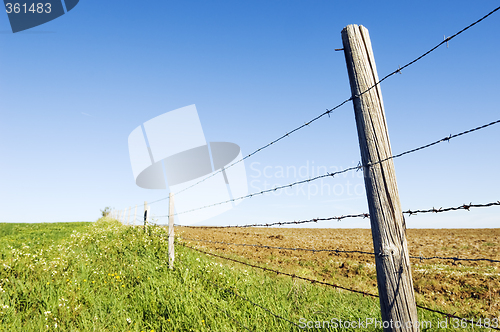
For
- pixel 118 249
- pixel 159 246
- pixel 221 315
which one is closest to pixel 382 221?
pixel 221 315

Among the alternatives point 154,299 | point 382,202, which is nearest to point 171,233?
point 154,299

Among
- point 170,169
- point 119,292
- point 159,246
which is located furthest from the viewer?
point 170,169

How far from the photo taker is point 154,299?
5039mm

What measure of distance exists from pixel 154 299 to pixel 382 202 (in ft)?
14.1

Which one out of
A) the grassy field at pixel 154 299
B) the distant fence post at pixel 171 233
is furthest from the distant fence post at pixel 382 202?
the distant fence post at pixel 171 233

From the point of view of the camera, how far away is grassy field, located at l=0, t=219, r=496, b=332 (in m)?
4.23

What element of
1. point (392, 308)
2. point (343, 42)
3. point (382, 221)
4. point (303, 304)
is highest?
point (343, 42)

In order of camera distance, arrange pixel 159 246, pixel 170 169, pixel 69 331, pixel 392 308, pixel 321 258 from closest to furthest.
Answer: pixel 392 308 < pixel 69 331 < pixel 159 246 < pixel 321 258 < pixel 170 169

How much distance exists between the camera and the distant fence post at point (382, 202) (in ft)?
6.93

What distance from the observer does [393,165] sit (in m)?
2.22

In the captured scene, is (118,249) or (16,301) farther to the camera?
(118,249)

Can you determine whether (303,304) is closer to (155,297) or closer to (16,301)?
(155,297)

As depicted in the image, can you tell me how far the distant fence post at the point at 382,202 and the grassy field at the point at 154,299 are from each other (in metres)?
1.90

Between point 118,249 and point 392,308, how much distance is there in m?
8.09
